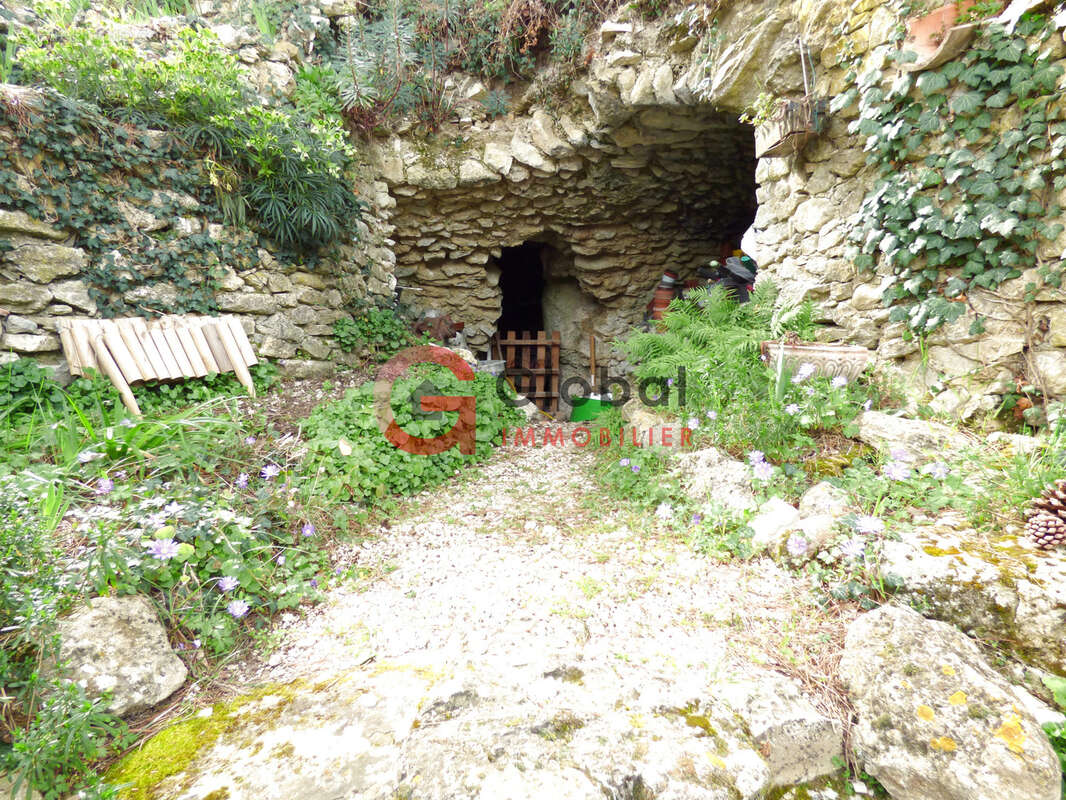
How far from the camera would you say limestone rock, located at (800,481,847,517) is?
1955 millimetres

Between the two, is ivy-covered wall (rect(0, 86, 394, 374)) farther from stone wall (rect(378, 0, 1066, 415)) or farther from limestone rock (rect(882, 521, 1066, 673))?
limestone rock (rect(882, 521, 1066, 673))

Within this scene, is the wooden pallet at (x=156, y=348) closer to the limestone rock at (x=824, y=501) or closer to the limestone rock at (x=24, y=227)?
the limestone rock at (x=24, y=227)

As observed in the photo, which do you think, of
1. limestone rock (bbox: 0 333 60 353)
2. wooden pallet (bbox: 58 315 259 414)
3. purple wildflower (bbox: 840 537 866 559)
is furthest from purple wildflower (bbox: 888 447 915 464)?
limestone rock (bbox: 0 333 60 353)

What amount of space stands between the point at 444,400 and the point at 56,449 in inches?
90.8

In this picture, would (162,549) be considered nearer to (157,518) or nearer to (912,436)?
(157,518)

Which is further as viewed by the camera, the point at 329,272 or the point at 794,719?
the point at 329,272

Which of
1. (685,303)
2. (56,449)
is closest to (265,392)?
(56,449)

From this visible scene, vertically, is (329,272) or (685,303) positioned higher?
(329,272)

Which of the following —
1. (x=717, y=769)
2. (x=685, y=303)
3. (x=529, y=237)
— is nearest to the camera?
(x=717, y=769)

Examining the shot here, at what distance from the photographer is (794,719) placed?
1.20 meters

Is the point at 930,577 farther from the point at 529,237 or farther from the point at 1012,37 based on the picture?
the point at 529,237

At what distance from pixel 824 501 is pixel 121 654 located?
277 cm

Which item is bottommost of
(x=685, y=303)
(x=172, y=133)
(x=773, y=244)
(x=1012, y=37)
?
(x=685, y=303)

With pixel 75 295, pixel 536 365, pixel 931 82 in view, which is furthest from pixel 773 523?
pixel 536 365
